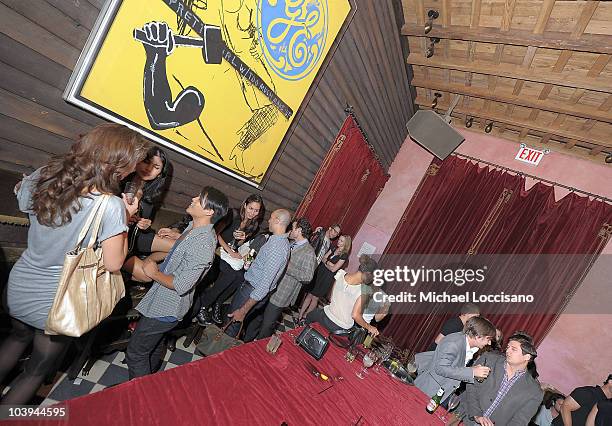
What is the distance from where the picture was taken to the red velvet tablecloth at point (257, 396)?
137 cm

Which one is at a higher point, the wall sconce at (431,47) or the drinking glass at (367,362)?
the wall sconce at (431,47)

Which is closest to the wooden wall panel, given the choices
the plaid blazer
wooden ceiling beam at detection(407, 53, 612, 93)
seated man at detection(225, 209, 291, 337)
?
wooden ceiling beam at detection(407, 53, 612, 93)

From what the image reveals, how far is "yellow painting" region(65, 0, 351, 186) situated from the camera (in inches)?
81.2

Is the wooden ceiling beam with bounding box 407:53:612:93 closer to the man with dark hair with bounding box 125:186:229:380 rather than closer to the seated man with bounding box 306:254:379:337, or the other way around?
the seated man with bounding box 306:254:379:337

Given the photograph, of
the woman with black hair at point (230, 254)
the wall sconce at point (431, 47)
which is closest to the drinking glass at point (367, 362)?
the woman with black hair at point (230, 254)

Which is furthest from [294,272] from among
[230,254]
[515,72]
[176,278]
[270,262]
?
[515,72]

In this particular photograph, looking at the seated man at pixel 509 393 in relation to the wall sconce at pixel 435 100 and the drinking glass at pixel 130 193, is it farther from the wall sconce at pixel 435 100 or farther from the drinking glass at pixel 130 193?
the wall sconce at pixel 435 100

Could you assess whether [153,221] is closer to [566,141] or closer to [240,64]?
[240,64]

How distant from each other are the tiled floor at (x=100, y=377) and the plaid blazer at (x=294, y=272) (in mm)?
1102

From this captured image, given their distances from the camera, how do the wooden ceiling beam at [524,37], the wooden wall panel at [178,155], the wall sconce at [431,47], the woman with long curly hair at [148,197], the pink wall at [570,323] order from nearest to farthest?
the wooden wall panel at [178,155]
the woman with long curly hair at [148,197]
the wooden ceiling beam at [524,37]
the wall sconce at [431,47]
the pink wall at [570,323]

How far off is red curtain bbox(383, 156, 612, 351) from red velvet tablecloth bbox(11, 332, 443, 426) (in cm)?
431

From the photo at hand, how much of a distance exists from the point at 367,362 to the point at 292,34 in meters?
3.13

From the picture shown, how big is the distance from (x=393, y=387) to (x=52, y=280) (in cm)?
253

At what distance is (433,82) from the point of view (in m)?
5.77
